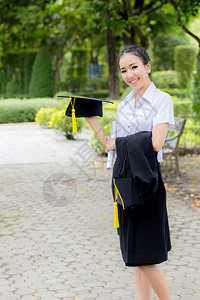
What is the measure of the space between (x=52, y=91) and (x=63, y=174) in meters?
19.9

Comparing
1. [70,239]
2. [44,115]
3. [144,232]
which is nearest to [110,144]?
[144,232]

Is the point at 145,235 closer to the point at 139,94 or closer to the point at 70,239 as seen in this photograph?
the point at 139,94

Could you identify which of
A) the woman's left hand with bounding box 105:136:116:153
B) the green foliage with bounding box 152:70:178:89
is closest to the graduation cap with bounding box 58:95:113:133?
the woman's left hand with bounding box 105:136:116:153

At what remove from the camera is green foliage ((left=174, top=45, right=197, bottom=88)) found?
104 feet

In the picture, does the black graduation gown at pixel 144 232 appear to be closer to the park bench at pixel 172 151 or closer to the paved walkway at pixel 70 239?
the paved walkway at pixel 70 239

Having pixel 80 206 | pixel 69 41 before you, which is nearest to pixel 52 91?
pixel 69 41

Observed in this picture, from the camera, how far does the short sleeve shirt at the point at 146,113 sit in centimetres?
289

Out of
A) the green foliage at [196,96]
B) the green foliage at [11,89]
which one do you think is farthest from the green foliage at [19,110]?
the green foliage at [196,96]

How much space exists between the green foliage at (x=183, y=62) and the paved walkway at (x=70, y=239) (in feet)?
73.9

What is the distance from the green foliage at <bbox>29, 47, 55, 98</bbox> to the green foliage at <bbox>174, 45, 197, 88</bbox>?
28.3 feet

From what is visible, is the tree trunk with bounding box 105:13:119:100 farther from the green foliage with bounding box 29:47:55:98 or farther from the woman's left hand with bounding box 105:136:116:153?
the woman's left hand with bounding box 105:136:116:153

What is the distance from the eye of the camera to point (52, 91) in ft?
94.9

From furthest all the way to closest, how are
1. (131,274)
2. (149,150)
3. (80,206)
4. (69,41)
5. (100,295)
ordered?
(69,41)
(80,206)
(131,274)
(100,295)
(149,150)

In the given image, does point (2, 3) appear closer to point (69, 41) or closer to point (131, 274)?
point (69, 41)
